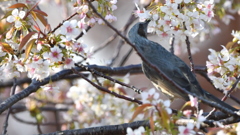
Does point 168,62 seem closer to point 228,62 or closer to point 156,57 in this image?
point 156,57

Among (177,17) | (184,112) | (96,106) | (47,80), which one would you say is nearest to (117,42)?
(96,106)

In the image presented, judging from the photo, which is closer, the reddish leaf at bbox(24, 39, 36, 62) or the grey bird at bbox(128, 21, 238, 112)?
the reddish leaf at bbox(24, 39, 36, 62)

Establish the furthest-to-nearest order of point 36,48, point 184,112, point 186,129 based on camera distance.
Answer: point 36,48 → point 184,112 → point 186,129

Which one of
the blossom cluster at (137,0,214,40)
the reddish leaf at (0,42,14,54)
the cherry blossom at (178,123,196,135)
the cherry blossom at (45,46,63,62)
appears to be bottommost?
the cherry blossom at (178,123,196,135)

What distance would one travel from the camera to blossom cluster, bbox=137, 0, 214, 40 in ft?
8.21

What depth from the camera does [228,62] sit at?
98.9 inches

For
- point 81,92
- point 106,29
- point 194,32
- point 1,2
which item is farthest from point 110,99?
point 106,29

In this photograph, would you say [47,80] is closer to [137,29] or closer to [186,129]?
[137,29]

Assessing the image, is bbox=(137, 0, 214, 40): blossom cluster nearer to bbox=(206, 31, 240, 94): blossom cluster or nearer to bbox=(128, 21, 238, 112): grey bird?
bbox=(206, 31, 240, 94): blossom cluster

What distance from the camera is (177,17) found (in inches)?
101

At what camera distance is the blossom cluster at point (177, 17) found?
8.21 feet

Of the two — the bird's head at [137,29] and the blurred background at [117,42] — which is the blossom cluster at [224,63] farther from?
the blurred background at [117,42]

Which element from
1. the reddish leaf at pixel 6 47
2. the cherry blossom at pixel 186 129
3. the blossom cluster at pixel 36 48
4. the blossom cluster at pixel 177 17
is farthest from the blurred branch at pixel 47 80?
the cherry blossom at pixel 186 129

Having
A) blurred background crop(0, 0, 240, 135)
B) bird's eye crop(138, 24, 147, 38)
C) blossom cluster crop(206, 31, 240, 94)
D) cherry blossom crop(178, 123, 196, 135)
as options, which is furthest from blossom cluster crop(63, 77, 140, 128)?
blurred background crop(0, 0, 240, 135)
